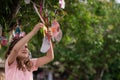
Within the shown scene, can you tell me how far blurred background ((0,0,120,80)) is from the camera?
5797 millimetres

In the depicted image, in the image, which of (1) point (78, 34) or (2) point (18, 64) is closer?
(2) point (18, 64)

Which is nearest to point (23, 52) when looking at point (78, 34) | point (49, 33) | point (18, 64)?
point (18, 64)

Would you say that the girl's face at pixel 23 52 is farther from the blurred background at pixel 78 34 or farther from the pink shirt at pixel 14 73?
the blurred background at pixel 78 34

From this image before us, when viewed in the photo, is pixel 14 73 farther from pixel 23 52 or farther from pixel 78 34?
pixel 78 34

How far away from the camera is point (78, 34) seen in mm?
9375

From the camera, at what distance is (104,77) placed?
69.7 feet

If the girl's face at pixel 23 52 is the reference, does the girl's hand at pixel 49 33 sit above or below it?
above

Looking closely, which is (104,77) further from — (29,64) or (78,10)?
(29,64)

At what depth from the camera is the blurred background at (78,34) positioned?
5.80 m

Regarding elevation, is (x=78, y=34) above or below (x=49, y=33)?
below

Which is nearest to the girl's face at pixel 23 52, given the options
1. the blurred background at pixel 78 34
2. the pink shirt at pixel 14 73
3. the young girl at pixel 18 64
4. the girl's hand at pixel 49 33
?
the young girl at pixel 18 64

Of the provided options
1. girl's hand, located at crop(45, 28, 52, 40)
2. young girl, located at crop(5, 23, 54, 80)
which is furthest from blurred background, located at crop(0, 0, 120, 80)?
young girl, located at crop(5, 23, 54, 80)

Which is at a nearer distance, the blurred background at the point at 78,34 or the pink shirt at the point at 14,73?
the pink shirt at the point at 14,73

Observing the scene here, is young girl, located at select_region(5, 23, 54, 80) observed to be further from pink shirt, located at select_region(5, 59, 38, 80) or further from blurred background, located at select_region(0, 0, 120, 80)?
blurred background, located at select_region(0, 0, 120, 80)
